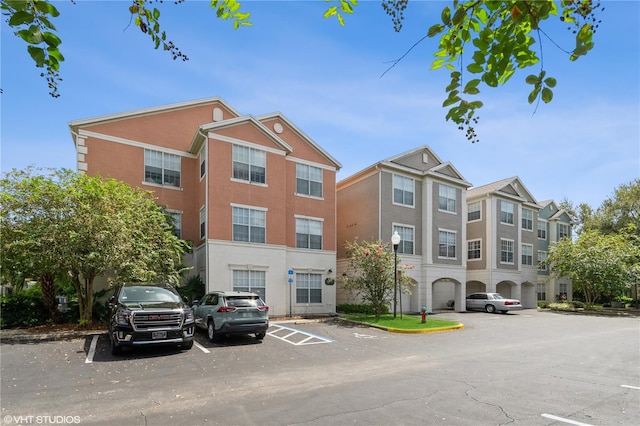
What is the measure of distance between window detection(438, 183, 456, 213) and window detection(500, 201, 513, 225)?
6976 mm

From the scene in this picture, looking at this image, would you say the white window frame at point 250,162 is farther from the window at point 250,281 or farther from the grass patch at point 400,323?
the grass patch at point 400,323

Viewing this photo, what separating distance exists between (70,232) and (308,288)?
1262cm

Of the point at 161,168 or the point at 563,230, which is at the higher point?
the point at 161,168

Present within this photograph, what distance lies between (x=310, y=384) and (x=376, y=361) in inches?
123

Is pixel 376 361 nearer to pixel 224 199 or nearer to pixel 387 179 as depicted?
pixel 224 199

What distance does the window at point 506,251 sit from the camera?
33000 mm

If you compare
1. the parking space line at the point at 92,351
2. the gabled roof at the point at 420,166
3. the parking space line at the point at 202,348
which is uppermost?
the gabled roof at the point at 420,166

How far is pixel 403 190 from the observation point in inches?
1055

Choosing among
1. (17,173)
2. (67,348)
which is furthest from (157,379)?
(17,173)

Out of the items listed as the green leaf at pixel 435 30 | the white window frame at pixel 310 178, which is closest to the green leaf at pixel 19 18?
the green leaf at pixel 435 30

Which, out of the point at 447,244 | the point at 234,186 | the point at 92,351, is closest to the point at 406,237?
the point at 447,244

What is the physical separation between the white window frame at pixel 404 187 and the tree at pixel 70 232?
645 inches

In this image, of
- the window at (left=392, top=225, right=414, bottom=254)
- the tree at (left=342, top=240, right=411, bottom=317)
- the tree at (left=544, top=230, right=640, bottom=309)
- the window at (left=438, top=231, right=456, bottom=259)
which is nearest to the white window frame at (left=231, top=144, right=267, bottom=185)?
the tree at (left=342, top=240, right=411, bottom=317)

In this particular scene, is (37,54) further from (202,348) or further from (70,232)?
(70,232)
